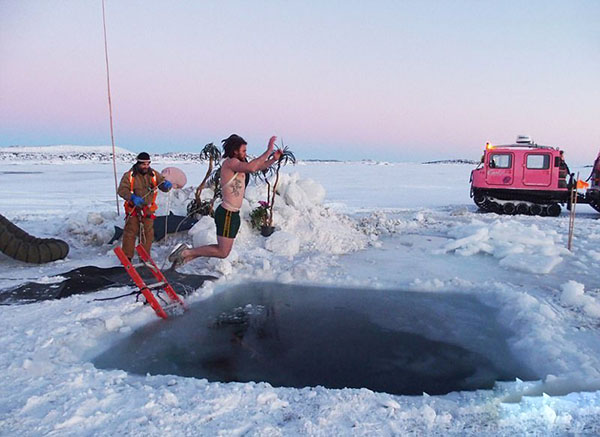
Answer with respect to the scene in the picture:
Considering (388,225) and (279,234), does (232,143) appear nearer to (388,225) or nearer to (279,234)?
(279,234)

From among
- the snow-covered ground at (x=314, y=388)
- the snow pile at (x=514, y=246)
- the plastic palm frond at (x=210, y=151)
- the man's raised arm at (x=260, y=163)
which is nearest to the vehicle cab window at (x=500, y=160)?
the snow-covered ground at (x=314, y=388)

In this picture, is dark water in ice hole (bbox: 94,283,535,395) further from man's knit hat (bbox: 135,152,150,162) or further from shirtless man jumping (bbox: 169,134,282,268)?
man's knit hat (bbox: 135,152,150,162)

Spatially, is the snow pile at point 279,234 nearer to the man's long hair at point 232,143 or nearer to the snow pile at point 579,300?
the man's long hair at point 232,143

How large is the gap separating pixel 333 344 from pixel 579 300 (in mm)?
2836

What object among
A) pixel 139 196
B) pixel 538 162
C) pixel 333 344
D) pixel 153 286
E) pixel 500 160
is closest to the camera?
pixel 333 344

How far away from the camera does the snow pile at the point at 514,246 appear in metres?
6.68

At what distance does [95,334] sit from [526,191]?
45.8ft

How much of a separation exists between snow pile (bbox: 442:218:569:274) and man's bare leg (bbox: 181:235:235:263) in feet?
14.1

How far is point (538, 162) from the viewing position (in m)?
14.4

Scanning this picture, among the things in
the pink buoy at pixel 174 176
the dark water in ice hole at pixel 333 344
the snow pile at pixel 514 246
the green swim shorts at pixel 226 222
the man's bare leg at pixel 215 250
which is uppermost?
the pink buoy at pixel 174 176

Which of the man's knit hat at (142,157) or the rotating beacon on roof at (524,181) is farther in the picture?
the rotating beacon on roof at (524,181)

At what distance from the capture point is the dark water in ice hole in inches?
132

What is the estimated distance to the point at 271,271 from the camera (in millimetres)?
6242

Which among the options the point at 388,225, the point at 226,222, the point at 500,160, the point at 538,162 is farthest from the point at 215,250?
the point at 538,162
